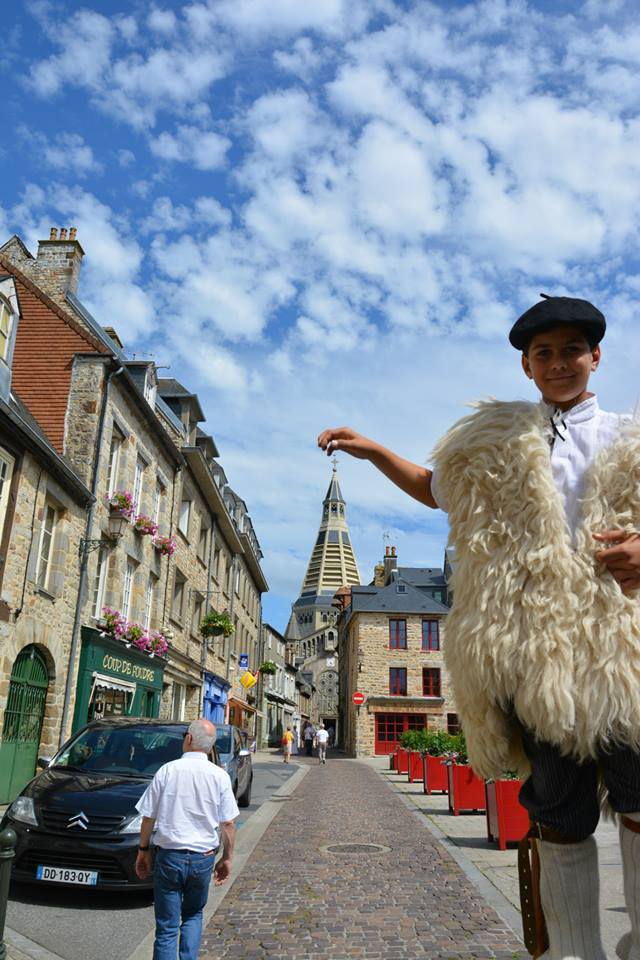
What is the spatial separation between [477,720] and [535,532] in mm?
498

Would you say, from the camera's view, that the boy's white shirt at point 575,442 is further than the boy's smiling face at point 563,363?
No

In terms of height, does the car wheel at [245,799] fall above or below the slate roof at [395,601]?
below

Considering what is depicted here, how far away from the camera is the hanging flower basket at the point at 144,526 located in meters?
17.2

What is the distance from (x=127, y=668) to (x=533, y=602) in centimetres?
1615

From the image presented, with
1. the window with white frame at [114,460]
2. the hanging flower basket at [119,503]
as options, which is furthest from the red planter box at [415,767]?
the window with white frame at [114,460]

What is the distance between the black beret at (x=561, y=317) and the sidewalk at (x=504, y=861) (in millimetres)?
3527

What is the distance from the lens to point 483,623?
187cm

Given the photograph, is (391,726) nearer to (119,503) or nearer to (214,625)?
(214,625)

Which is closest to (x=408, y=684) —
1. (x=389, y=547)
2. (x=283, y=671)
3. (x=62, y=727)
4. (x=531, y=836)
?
(x=389, y=547)

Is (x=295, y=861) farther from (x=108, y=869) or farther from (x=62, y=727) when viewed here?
(x=62, y=727)

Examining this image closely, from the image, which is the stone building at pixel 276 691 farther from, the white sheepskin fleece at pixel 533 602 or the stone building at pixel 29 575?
the white sheepskin fleece at pixel 533 602

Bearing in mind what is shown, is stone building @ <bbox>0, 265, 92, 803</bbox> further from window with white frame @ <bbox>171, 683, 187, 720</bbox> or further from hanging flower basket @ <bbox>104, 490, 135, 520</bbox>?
window with white frame @ <bbox>171, 683, 187, 720</bbox>

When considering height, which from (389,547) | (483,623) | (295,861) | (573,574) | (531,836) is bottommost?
(295,861)

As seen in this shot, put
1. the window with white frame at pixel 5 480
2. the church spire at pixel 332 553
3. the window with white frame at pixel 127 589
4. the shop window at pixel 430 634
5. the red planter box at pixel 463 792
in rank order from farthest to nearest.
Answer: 1. the church spire at pixel 332 553
2. the shop window at pixel 430 634
3. the window with white frame at pixel 127 589
4. the red planter box at pixel 463 792
5. the window with white frame at pixel 5 480
